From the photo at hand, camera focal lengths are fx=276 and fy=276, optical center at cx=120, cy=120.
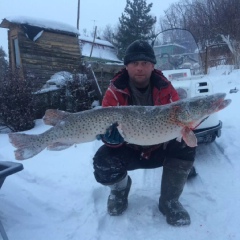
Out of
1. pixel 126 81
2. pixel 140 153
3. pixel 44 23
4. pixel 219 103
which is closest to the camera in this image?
pixel 219 103

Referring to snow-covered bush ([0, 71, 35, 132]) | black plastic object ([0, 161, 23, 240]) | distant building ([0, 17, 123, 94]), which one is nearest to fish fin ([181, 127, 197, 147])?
black plastic object ([0, 161, 23, 240])

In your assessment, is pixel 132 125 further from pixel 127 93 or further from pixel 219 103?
pixel 219 103

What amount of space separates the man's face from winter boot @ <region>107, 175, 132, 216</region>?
1043 millimetres

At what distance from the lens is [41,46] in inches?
495

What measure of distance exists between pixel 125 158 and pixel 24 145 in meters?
0.98

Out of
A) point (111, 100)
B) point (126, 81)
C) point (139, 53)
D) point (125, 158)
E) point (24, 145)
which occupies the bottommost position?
point (125, 158)

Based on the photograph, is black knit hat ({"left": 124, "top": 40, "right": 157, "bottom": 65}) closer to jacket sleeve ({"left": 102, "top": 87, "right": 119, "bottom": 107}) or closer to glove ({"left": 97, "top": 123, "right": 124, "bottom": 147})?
jacket sleeve ({"left": 102, "top": 87, "right": 119, "bottom": 107})

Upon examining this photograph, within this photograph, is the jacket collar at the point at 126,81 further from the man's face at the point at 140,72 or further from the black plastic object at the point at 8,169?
the black plastic object at the point at 8,169

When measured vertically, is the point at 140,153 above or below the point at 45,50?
below

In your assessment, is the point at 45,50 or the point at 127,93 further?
the point at 45,50

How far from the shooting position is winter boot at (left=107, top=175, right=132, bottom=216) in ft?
9.12

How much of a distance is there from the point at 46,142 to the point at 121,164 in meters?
0.76

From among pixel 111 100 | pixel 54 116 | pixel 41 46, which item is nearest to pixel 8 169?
pixel 54 116

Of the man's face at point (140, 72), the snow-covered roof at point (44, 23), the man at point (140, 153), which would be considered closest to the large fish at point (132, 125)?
the man at point (140, 153)
